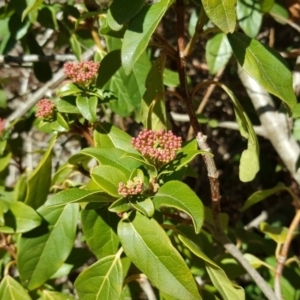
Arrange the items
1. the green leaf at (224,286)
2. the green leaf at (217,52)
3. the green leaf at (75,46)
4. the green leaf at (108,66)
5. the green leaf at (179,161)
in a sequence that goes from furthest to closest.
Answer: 1. the green leaf at (217,52)
2. the green leaf at (75,46)
3. the green leaf at (108,66)
4. the green leaf at (224,286)
5. the green leaf at (179,161)

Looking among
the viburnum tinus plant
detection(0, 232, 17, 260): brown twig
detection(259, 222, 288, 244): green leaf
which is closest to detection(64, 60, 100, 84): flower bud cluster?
the viburnum tinus plant

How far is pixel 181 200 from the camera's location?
0.98m

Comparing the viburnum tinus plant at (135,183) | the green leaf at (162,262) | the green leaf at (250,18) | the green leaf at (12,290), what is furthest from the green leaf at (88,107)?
the green leaf at (250,18)

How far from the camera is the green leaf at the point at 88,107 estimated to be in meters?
1.16

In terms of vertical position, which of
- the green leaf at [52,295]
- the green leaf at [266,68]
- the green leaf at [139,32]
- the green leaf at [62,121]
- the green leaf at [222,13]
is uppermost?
the green leaf at [222,13]

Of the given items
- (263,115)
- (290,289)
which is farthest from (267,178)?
(290,289)

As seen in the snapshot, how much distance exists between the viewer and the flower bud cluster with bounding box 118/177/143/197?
1005 mm

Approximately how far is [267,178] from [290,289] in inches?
34.0

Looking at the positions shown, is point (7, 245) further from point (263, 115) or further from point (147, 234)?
point (263, 115)

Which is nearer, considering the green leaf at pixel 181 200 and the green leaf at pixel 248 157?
the green leaf at pixel 181 200

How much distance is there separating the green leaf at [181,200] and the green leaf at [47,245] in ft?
1.28

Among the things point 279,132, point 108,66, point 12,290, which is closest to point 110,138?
point 108,66

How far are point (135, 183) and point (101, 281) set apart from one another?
0.92ft

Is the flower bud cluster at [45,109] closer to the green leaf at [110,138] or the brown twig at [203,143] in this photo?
the green leaf at [110,138]
